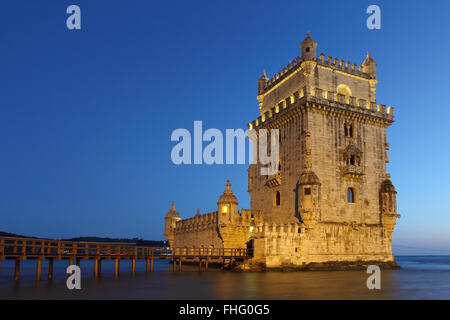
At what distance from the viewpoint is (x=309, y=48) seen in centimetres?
4031

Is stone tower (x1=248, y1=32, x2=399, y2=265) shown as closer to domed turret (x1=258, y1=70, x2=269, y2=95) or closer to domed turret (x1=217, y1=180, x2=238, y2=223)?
domed turret (x1=217, y1=180, x2=238, y2=223)

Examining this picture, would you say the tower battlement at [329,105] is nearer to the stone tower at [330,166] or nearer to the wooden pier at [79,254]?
the stone tower at [330,166]

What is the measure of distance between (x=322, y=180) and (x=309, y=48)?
43.0 ft

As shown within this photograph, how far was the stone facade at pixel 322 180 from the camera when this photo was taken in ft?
119

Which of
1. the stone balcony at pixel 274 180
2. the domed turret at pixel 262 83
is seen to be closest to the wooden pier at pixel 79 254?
the stone balcony at pixel 274 180

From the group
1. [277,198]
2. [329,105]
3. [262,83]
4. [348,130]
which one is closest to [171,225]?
[277,198]

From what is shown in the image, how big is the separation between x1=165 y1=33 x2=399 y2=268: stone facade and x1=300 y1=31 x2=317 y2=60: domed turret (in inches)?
3.9

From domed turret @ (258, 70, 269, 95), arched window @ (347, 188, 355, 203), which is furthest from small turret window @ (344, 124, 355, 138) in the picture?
domed turret @ (258, 70, 269, 95)

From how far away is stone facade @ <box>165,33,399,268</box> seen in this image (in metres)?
36.3

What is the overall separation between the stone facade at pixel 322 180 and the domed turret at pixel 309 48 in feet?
0.33

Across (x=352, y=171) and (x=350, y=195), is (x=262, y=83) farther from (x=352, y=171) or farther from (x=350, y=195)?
(x=350, y=195)
